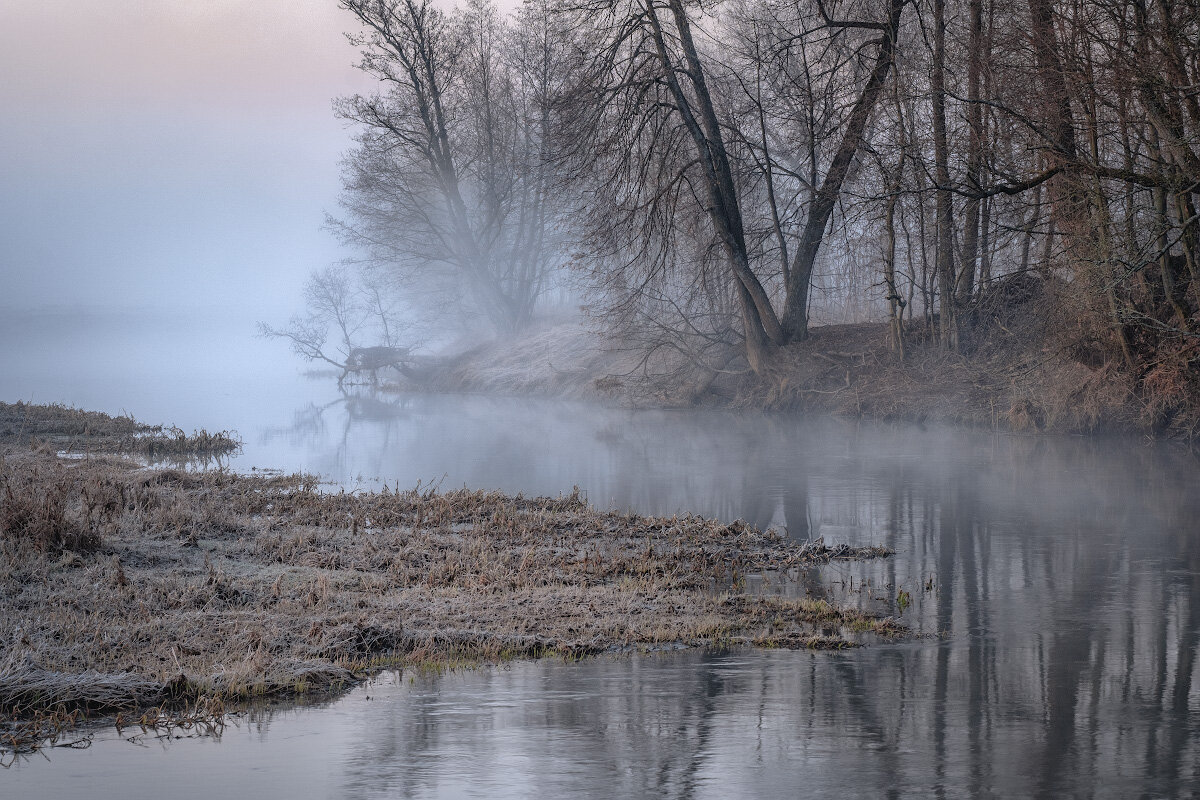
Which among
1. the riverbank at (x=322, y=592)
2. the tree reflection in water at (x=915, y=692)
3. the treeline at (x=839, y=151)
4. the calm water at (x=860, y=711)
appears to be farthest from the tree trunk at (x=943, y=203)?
the riverbank at (x=322, y=592)

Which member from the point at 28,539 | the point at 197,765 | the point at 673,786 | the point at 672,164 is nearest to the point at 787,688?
the point at 673,786

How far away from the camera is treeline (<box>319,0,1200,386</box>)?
17.6 meters

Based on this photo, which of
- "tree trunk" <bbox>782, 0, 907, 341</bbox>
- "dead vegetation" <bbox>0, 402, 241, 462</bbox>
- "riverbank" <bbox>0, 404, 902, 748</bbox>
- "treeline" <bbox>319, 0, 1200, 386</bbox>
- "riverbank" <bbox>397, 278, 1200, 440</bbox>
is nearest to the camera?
"riverbank" <bbox>0, 404, 902, 748</bbox>

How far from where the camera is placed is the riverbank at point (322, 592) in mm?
Answer: 6316

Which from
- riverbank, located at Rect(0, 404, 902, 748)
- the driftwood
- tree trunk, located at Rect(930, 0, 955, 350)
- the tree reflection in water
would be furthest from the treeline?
riverbank, located at Rect(0, 404, 902, 748)

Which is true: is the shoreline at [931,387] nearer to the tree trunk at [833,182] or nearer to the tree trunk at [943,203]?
the tree trunk at [943,203]

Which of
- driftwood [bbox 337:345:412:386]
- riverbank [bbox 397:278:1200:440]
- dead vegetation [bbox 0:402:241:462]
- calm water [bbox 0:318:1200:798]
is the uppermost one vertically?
driftwood [bbox 337:345:412:386]

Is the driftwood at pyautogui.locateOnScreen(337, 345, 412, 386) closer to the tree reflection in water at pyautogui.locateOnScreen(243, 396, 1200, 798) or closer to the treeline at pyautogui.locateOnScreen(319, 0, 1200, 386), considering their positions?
Result: the treeline at pyautogui.locateOnScreen(319, 0, 1200, 386)

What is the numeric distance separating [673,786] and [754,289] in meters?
24.7

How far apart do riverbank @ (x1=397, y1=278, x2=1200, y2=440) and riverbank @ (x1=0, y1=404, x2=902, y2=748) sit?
12116mm

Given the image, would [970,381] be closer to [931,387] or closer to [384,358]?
[931,387]

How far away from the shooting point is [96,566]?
871cm

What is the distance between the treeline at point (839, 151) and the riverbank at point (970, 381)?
387 millimetres

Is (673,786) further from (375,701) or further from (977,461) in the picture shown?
(977,461)
